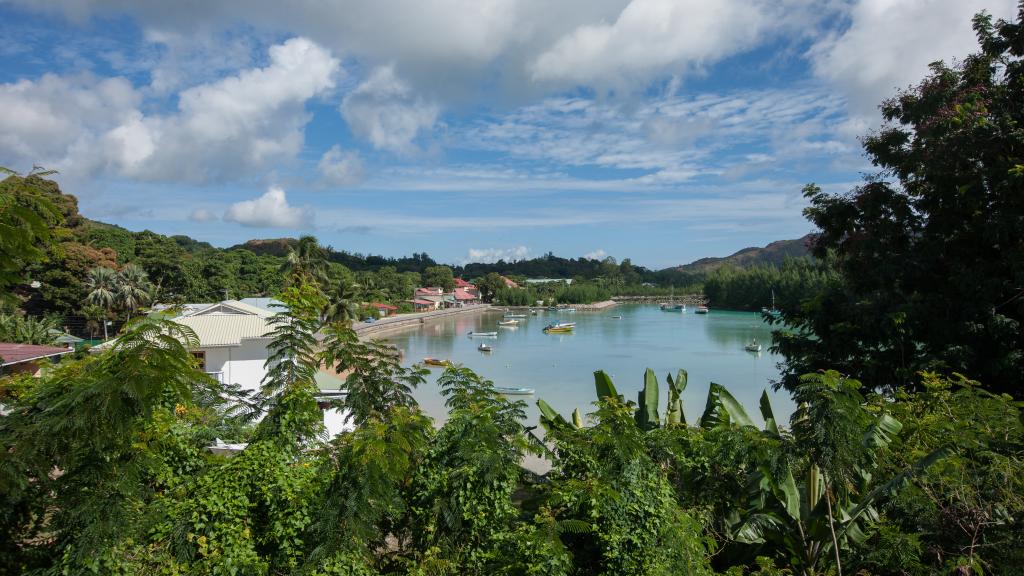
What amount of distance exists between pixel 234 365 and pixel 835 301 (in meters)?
12.2

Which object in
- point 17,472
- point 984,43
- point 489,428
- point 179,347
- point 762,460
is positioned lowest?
point 762,460

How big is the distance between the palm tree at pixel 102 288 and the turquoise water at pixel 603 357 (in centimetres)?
1605

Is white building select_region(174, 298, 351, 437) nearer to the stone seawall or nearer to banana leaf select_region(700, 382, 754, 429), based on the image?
banana leaf select_region(700, 382, 754, 429)

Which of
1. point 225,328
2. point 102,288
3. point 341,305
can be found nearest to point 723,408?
point 225,328

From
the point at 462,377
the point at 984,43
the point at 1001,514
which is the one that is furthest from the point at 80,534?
the point at 984,43

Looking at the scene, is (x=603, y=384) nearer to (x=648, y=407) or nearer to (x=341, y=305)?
(x=648, y=407)

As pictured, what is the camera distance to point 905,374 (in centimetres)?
746

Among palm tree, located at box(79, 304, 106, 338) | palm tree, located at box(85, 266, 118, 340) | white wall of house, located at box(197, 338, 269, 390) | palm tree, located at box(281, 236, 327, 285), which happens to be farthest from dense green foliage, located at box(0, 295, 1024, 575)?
palm tree, located at box(85, 266, 118, 340)

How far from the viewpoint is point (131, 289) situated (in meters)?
29.9

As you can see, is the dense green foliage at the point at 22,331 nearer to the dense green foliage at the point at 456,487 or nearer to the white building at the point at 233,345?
the white building at the point at 233,345

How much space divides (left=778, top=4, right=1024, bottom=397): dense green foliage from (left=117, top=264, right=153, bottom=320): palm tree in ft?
101

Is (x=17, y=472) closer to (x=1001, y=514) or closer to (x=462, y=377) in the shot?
(x=462, y=377)

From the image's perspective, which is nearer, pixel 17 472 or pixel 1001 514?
pixel 17 472

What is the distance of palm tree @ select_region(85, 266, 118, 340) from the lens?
95.0 feet
